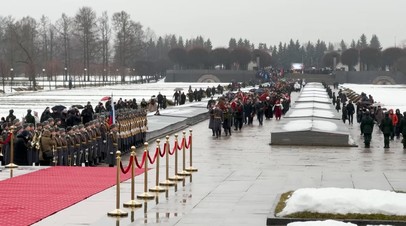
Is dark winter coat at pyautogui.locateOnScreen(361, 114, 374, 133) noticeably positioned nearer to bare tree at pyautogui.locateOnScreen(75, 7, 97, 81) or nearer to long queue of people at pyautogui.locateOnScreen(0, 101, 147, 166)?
long queue of people at pyautogui.locateOnScreen(0, 101, 147, 166)

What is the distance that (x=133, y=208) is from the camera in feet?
49.1

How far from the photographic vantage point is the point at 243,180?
19.9 metres

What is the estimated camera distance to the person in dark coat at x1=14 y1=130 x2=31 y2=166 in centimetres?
2166

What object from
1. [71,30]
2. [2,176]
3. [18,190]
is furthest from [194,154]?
[71,30]

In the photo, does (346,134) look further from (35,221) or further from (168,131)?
(35,221)

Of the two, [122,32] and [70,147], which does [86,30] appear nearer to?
[122,32]

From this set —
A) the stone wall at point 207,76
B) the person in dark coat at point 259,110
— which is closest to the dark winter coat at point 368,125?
the person in dark coat at point 259,110

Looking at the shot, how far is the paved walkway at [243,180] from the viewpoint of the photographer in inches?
571

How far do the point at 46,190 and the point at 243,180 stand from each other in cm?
459

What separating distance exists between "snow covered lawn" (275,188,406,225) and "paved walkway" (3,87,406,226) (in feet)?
1.78

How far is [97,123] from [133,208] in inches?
385

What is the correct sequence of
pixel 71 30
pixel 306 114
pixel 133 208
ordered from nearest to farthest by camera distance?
pixel 133 208 → pixel 306 114 → pixel 71 30

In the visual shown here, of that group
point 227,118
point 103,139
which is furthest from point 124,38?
point 103,139

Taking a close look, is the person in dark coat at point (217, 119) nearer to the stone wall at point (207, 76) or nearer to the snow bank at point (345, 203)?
the snow bank at point (345, 203)
